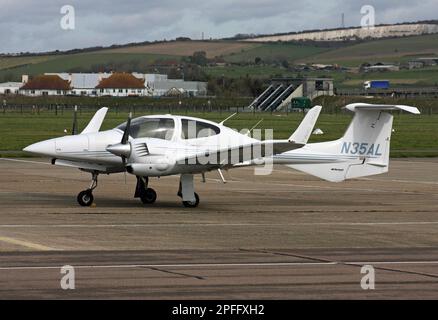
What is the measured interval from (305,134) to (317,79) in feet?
406

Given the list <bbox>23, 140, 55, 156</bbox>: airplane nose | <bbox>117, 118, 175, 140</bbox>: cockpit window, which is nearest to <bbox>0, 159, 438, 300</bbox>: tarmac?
<bbox>23, 140, 55, 156</bbox>: airplane nose

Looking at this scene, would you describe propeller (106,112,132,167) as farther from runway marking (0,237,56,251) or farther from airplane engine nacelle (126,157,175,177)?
runway marking (0,237,56,251)

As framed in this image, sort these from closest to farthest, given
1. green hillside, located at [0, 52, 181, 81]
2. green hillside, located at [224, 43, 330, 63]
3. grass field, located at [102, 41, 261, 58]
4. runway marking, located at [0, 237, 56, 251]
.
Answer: runway marking, located at [0, 237, 56, 251]
green hillside, located at [0, 52, 181, 81]
grass field, located at [102, 41, 261, 58]
green hillside, located at [224, 43, 330, 63]

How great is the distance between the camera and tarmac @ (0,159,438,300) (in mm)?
15181

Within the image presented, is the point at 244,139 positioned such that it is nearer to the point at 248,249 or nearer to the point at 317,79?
the point at 248,249

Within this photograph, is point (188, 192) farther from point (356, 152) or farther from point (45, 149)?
point (356, 152)

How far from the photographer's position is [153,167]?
2555 centimetres

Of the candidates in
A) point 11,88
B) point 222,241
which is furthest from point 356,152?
point 11,88

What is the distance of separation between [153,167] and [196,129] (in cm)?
168

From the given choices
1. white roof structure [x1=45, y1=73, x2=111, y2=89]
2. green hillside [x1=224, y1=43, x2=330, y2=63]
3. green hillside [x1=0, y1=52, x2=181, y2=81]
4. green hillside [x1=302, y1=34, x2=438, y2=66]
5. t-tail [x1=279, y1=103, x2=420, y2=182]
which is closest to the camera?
t-tail [x1=279, y1=103, x2=420, y2=182]

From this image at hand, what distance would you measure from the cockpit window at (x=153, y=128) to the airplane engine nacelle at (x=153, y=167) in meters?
0.69

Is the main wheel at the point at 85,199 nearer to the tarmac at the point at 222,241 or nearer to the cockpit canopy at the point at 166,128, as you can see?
the tarmac at the point at 222,241

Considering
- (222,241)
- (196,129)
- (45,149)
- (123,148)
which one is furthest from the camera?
(196,129)

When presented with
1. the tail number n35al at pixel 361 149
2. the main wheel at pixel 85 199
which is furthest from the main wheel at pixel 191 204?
the tail number n35al at pixel 361 149
